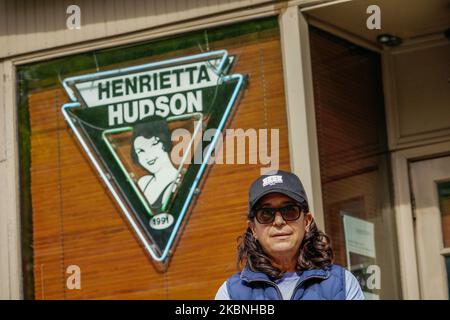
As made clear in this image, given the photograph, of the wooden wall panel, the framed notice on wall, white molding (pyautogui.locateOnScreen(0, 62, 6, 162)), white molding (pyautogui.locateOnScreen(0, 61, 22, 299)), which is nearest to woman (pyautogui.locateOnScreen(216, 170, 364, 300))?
the wooden wall panel

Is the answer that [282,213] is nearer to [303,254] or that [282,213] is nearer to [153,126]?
[303,254]

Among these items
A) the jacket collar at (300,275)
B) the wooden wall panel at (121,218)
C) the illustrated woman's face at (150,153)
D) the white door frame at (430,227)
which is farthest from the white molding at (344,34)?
the jacket collar at (300,275)

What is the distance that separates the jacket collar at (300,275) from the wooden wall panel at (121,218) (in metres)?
2.88

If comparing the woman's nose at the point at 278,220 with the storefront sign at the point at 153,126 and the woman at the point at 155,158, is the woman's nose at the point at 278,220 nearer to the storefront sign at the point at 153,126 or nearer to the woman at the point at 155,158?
the storefront sign at the point at 153,126

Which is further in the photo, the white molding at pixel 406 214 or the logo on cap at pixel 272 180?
the white molding at pixel 406 214

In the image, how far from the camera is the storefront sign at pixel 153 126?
8773mm

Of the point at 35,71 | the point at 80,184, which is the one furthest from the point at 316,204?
the point at 35,71

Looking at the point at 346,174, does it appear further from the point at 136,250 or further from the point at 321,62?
the point at 136,250

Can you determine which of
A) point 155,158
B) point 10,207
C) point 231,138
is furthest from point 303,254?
point 10,207

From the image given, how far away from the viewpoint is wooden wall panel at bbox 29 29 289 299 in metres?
8.60

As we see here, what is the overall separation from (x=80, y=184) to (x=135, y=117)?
61 centimetres

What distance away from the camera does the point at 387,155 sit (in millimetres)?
9242
